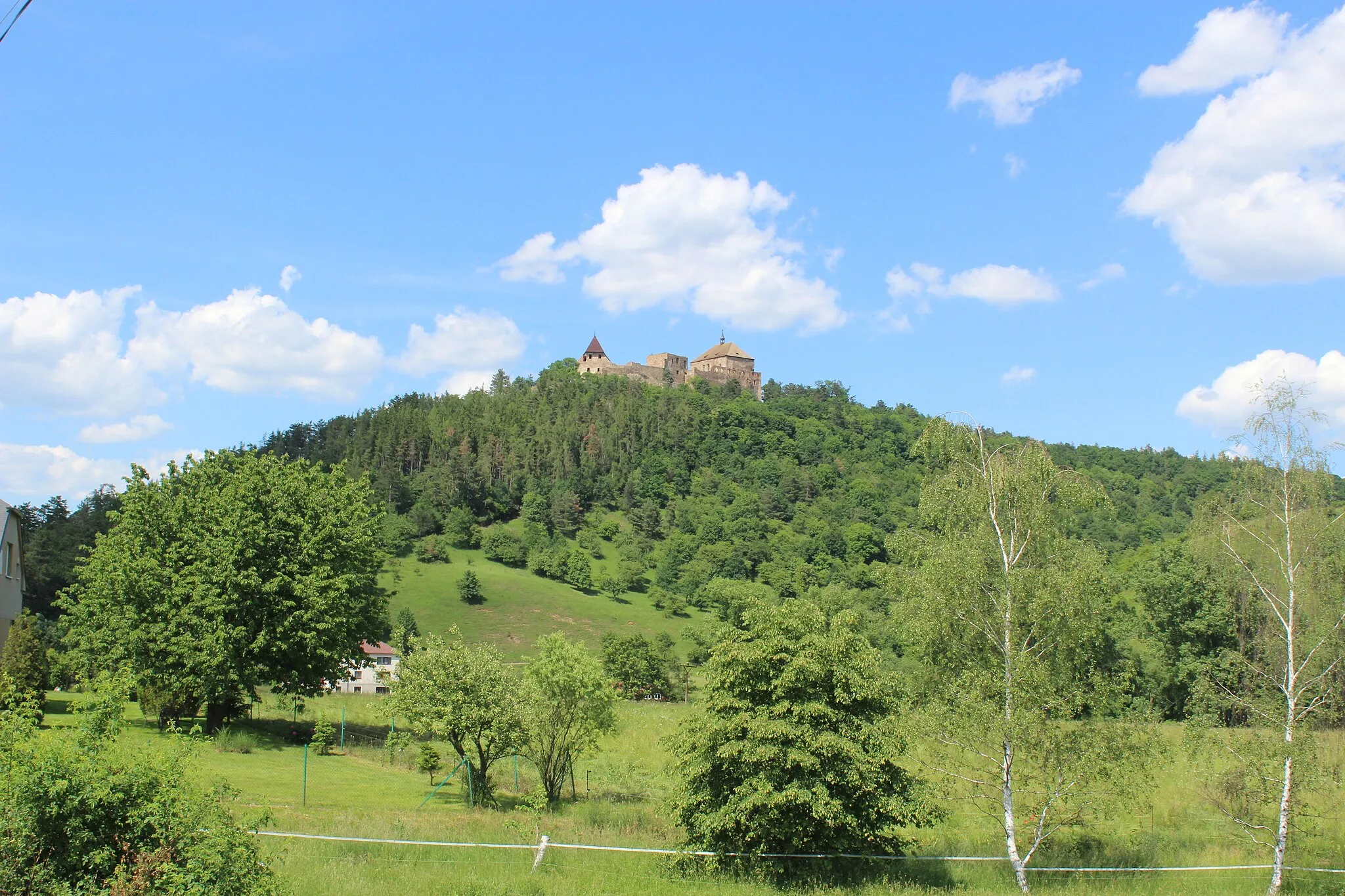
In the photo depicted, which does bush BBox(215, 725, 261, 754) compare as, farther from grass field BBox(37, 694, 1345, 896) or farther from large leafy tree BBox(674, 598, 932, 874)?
large leafy tree BBox(674, 598, 932, 874)

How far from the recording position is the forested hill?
435ft

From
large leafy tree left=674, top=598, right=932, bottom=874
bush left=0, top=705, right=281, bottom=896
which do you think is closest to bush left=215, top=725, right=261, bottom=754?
large leafy tree left=674, top=598, right=932, bottom=874

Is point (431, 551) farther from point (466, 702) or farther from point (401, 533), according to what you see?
point (466, 702)

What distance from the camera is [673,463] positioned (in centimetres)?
16250

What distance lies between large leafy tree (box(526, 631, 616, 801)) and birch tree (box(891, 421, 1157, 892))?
29.4ft

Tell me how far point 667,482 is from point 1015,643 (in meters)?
139

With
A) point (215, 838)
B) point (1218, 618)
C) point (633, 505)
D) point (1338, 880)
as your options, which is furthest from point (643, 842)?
point (633, 505)

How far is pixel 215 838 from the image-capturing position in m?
9.29

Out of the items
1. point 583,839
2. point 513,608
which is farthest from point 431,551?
point 583,839

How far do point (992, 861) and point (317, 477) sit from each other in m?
26.7

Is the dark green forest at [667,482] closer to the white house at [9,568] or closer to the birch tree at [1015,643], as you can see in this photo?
the white house at [9,568]

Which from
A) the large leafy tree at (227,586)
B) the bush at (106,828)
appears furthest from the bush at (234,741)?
the bush at (106,828)

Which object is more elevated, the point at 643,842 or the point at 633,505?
the point at 633,505

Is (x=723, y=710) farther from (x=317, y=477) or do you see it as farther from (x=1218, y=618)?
(x=1218, y=618)
